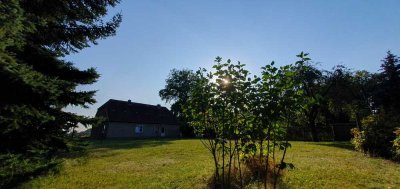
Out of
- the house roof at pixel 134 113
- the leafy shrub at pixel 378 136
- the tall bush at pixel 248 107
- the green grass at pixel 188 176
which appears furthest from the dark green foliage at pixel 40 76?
the house roof at pixel 134 113

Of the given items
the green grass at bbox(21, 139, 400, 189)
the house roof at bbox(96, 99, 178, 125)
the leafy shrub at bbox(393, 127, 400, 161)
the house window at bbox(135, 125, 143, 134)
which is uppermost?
the house roof at bbox(96, 99, 178, 125)

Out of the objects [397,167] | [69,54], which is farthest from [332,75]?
[69,54]

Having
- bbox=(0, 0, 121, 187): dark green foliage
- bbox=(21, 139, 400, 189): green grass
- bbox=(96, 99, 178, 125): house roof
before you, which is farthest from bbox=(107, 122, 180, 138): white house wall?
bbox=(0, 0, 121, 187): dark green foliage

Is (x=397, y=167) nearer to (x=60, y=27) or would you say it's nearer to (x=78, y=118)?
(x=78, y=118)

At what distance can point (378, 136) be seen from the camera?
15188mm

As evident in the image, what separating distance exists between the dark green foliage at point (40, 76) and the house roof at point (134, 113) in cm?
3387

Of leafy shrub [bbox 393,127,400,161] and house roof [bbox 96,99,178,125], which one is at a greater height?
house roof [bbox 96,99,178,125]

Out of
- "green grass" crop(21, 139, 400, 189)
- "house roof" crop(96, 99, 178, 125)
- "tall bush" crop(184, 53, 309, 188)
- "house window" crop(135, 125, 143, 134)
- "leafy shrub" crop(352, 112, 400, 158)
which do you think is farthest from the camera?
"house window" crop(135, 125, 143, 134)

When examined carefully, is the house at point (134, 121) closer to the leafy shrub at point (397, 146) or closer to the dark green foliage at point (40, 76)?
the dark green foliage at point (40, 76)

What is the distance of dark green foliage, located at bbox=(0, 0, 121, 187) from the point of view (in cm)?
477

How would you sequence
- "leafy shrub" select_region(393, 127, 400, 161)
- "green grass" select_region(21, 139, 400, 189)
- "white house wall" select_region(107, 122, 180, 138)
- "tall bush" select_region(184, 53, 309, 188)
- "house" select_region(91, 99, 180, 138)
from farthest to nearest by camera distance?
"house" select_region(91, 99, 180, 138) → "white house wall" select_region(107, 122, 180, 138) → "leafy shrub" select_region(393, 127, 400, 161) → "green grass" select_region(21, 139, 400, 189) → "tall bush" select_region(184, 53, 309, 188)

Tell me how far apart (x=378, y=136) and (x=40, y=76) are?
1682cm

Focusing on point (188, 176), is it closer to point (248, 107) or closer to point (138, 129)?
point (248, 107)

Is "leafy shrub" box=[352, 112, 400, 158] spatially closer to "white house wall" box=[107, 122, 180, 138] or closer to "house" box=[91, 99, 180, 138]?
"house" box=[91, 99, 180, 138]
